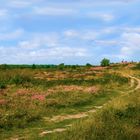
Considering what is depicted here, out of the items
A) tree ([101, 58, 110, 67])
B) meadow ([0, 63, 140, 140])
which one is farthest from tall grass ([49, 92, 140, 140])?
tree ([101, 58, 110, 67])

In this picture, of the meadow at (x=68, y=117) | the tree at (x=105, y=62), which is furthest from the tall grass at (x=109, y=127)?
the tree at (x=105, y=62)

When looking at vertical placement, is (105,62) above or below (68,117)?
above

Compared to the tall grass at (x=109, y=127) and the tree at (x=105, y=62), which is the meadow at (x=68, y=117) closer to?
the tall grass at (x=109, y=127)

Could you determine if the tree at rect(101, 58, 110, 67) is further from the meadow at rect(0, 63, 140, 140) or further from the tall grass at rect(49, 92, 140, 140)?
the tall grass at rect(49, 92, 140, 140)

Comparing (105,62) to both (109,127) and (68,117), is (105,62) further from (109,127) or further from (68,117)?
(109,127)

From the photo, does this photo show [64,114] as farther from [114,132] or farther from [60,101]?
[114,132]

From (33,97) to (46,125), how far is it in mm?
11595

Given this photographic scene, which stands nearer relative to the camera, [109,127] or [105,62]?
[109,127]

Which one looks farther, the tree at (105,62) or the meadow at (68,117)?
the tree at (105,62)

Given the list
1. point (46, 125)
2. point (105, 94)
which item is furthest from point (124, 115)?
Answer: point (105, 94)

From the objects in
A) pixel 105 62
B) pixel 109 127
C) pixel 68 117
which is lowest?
pixel 68 117

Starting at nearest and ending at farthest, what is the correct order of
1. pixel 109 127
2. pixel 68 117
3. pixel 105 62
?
1. pixel 109 127
2. pixel 68 117
3. pixel 105 62

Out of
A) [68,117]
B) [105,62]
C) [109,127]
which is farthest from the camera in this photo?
[105,62]

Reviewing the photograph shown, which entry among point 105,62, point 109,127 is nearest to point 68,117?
point 109,127
